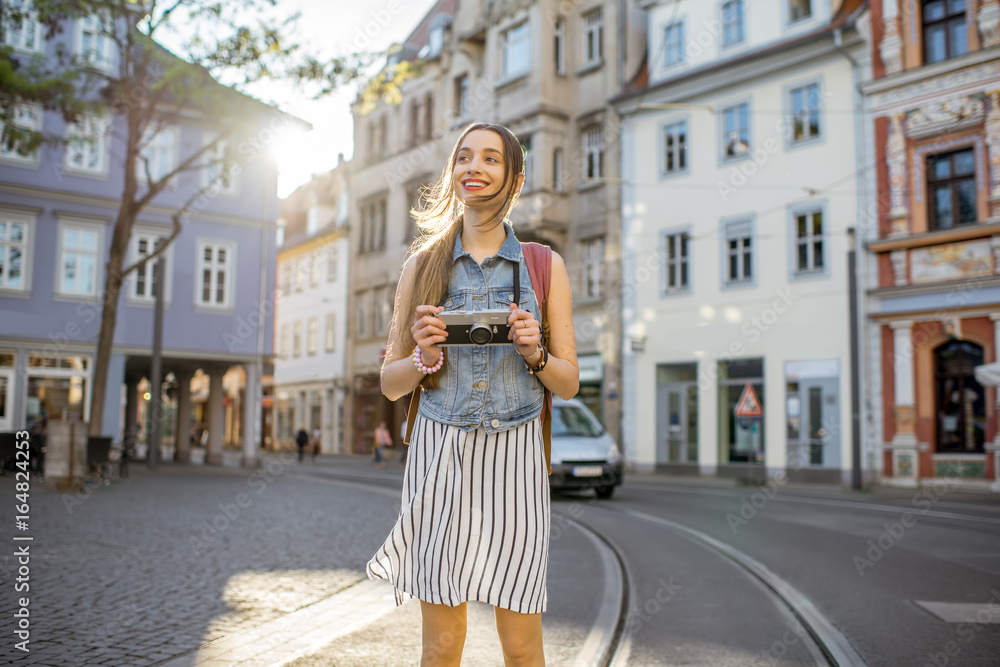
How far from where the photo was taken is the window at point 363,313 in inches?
1769

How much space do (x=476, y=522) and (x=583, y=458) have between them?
13.9m

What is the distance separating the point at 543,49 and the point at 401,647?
30.0m

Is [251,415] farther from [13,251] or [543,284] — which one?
[543,284]

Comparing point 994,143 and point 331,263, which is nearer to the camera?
point 994,143

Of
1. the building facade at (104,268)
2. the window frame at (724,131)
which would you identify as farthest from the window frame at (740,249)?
the building facade at (104,268)

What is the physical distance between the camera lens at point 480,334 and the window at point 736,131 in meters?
25.9

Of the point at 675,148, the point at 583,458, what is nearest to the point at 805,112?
the point at 675,148

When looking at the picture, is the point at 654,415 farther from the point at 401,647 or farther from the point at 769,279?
the point at 401,647

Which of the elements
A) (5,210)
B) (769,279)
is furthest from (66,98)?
(769,279)

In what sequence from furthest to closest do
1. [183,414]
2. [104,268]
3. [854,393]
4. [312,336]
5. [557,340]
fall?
[312,336]
[183,414]
[104,268]
[854,393]
[557,340]

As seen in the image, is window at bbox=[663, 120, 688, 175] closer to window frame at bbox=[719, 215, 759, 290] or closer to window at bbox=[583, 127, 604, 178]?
window frame at bbox=[719, 215, 759, 290]

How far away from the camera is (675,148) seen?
2905 centimetres

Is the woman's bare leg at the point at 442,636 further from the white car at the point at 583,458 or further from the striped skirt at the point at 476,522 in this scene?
the white car at the point at 583,458

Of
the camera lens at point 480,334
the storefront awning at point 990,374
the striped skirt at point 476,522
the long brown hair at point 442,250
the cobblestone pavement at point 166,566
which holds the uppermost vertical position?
the storefront awning at point 990,374
